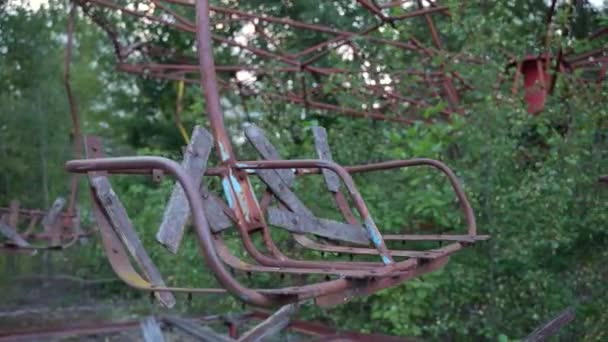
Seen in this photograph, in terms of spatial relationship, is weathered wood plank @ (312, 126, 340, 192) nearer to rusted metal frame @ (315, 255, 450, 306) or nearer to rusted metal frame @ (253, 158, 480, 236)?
rusted metal frame @ (253, 158, 480, 236)

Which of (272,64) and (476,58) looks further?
(272,64)

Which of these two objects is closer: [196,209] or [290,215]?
[196,209]

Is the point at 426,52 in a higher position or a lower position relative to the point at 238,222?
higher

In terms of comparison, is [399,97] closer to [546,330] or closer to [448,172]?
[448,172]

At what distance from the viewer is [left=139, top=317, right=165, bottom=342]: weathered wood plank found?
3979 mm

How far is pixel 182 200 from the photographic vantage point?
2520 mm

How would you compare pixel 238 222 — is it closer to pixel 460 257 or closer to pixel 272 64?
pixel 460 257

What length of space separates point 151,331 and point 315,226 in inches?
50.4

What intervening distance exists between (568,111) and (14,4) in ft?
21.4

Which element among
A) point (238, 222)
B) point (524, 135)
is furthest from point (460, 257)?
point (238, 222)

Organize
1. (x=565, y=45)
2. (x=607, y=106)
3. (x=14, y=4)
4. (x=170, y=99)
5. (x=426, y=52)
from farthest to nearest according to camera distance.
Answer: (x=170, y=99) < (x=14, y=4) < (x=426, y=52) < (x=565, y=45) < (x=607, y=106)

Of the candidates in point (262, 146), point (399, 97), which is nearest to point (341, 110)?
point (399, 97)

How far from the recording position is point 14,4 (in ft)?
31.0

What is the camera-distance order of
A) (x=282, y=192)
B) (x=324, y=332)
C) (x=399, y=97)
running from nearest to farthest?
(x=282, y=192) < (x=324, y=332) < (x=399, y=97)
